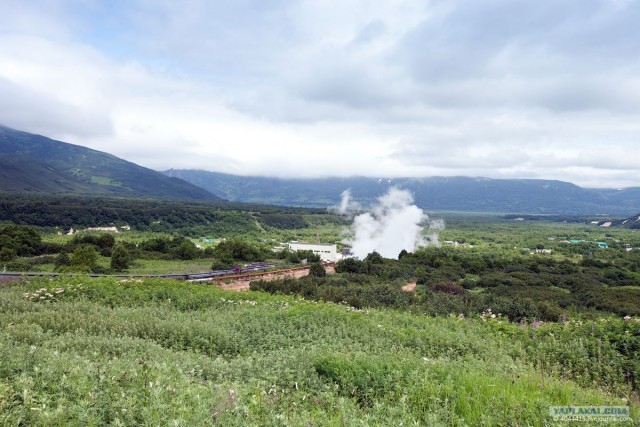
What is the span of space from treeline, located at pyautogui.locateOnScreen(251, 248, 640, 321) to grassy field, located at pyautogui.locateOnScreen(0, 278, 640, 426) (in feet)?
17.9

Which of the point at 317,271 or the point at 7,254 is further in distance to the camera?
the point at 7,254

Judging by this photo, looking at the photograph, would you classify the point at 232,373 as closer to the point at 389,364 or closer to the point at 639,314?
the point at 389,364

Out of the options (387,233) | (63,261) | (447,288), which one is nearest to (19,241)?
(63,261)

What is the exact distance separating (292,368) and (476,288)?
82.5ft

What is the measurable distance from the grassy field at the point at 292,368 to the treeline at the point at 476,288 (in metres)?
5.45

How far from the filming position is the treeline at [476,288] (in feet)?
55.9

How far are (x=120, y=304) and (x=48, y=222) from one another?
7961cm

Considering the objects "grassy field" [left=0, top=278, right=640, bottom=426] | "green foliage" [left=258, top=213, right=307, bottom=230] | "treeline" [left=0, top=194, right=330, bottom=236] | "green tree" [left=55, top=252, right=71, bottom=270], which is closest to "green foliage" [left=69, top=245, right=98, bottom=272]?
"green tree" [left=55, top=252, right=71, bottom=270]

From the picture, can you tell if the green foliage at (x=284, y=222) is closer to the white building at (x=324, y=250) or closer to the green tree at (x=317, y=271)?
the white building at (x=324, y=250)

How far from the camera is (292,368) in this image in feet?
20.9

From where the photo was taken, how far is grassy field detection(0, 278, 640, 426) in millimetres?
4102

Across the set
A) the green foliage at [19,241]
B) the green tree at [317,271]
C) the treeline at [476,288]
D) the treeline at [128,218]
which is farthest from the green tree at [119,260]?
the treeline at [128,218]

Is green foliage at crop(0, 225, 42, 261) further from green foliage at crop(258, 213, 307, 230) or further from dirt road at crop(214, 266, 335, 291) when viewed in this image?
green foliage at crop(258, 213, 307, 230)

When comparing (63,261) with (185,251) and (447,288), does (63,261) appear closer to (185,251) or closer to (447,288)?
(185,251)
